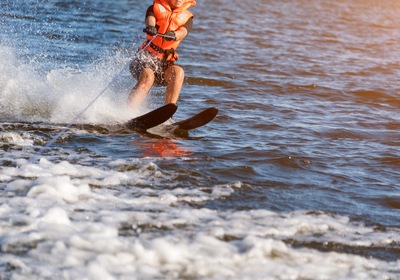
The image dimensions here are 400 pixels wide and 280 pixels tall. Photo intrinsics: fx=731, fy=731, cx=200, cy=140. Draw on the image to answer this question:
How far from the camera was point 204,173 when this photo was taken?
631 centimetres

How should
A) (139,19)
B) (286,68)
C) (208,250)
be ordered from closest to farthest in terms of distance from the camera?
(208,250) < (286,68) < (139,19)

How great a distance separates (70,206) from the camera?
5.10 m

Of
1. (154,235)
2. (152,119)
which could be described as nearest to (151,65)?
(152,119)

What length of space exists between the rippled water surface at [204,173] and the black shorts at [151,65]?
0.26 m

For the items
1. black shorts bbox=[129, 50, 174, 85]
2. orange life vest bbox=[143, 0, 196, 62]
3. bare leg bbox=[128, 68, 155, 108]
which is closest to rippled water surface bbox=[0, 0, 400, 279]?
bare leg bbox=[128, 68, 155, 108]

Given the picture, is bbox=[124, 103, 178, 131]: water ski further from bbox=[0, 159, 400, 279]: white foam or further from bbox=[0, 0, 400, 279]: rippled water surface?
bbox=[0, 159, 400, 279]: white foam

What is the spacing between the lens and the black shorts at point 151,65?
8.15m

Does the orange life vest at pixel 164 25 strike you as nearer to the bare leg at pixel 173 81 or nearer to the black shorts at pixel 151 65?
the black shorts at pixel 151 65

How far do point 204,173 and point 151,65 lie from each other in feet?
7.33

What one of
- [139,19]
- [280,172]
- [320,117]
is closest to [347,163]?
[280,172]

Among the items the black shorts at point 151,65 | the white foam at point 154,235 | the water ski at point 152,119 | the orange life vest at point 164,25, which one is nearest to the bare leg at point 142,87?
the black shorts at point 151,65

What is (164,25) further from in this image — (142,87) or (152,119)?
(152,119)

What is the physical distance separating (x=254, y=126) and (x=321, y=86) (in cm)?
353

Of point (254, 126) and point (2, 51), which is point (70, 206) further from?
point (2, 51)
